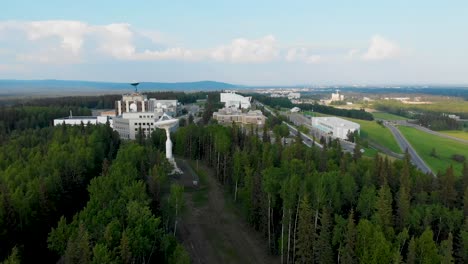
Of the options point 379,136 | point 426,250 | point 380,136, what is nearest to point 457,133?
point 380,136

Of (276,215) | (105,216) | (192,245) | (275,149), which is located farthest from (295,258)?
(275,149)

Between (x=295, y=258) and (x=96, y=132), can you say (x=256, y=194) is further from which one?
(x=96, y=132)

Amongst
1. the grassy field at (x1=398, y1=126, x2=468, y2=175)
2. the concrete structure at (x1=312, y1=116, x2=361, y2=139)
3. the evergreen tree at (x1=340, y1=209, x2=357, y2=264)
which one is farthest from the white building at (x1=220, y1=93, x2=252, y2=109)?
the evergreen tree at (x1=340, y1=209, x2=357, y2=264)

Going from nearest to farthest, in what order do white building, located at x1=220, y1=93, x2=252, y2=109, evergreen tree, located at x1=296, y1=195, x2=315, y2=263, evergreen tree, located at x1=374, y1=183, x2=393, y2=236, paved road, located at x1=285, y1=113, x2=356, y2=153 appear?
1. evergreen tree, located at x1=374, y1=183, x2=393, y2=236
2. evergreen tree, located at x1=296, y1=195, x2=315, y2=263
3. paved road, located at x1=285, y1=113, x2=356, y2=153
4. white building, located at x1=220, y1=93, x2=252, y2=109

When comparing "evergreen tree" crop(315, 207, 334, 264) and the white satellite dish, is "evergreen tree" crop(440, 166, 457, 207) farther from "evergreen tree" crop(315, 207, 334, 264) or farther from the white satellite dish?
the white satellite dish

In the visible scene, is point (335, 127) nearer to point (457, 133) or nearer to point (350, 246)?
point (457, 133)
